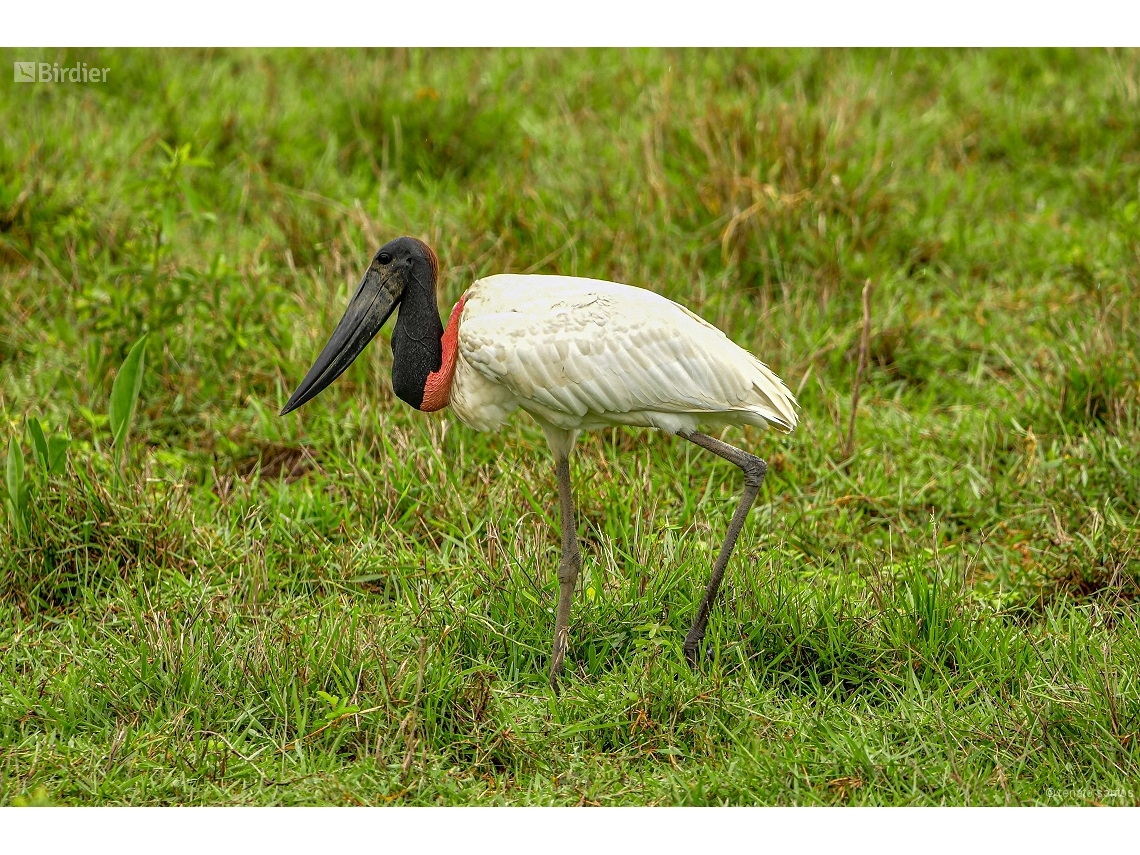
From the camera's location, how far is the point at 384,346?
561 centimetres

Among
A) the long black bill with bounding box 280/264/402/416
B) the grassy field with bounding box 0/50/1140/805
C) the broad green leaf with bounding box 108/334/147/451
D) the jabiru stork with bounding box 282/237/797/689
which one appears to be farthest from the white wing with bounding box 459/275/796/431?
the broad green leaf with bounding box 108/334/147/451

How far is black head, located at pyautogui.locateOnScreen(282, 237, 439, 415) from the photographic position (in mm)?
4148

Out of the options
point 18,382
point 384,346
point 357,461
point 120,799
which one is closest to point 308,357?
point 384,346

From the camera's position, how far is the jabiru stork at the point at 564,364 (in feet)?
12.9

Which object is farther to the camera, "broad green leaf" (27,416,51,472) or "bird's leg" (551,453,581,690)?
"broad green leaf" (27,416,51,472)

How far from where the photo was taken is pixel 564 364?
3926mm

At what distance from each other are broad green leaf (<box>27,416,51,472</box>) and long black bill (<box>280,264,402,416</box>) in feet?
3.20

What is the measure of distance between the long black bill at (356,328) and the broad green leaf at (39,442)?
3.20ft

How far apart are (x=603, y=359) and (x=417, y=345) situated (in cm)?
58

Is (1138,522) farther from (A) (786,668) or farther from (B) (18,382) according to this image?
(B) (18,382)

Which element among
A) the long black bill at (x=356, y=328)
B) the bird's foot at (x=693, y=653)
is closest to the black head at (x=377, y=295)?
the long black bill at (x=356, y=328)

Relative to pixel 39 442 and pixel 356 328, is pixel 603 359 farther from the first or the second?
pixel 39 442

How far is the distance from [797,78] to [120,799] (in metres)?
5.68

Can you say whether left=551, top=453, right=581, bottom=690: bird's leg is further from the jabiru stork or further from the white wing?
the white wing
